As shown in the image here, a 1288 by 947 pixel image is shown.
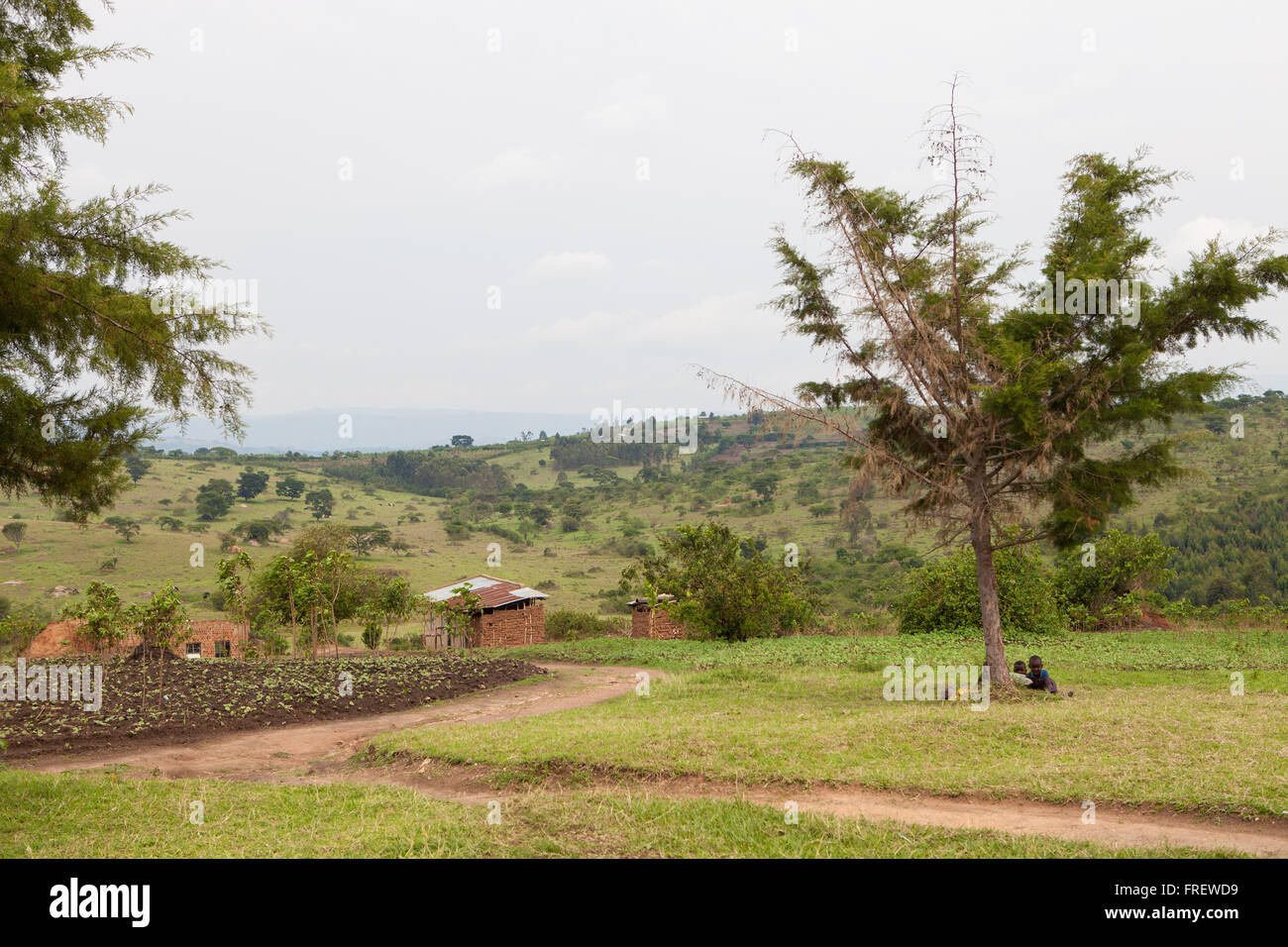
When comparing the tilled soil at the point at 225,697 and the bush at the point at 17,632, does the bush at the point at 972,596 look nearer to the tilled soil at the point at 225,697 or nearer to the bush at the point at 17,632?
the tilled soil at the point at 225,697

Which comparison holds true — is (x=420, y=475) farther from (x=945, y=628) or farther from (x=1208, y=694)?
(x=1208, y=694)

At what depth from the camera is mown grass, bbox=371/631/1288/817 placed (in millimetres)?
6918

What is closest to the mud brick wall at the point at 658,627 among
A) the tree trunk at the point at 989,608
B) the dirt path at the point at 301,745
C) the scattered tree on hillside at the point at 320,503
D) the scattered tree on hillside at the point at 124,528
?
the dirt path at the point at 301,745

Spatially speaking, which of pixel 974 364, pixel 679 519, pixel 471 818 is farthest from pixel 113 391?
pixel 679 519

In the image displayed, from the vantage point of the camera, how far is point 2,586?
4188 cm

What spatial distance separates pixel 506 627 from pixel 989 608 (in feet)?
64.2

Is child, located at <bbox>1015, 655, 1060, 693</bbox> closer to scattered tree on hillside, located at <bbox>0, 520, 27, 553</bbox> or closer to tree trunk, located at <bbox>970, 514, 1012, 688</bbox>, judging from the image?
tree trunk, located at <bbox>970, 514, 1012, 688</bbox>

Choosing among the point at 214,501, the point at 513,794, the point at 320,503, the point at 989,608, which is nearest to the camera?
the point at 513,794

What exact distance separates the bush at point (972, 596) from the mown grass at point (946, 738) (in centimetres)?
660

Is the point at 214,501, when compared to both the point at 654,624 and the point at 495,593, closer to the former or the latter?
the point at 495,593

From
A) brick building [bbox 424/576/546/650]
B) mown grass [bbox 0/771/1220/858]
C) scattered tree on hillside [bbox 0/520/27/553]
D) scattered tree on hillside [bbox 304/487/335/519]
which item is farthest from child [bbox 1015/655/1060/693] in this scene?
scattered tree on hillside [bbox 304/487/335/519]

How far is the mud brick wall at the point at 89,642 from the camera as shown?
24031 millimetres

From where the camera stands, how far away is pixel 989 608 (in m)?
12.7

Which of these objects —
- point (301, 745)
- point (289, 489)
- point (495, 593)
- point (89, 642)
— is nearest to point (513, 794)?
point (301, 745)
